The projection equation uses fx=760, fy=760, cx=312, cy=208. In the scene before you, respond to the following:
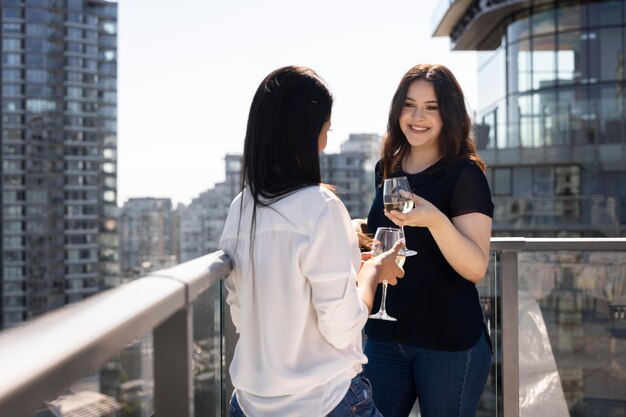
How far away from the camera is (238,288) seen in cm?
196

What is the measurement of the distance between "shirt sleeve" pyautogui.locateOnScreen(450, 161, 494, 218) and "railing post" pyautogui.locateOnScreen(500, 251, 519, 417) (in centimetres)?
112

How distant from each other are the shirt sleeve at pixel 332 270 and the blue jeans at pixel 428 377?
853 mm

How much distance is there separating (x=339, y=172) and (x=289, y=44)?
21.2 meters

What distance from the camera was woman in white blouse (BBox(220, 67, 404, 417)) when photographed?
69.3 inches

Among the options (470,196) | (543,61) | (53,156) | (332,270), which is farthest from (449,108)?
(53,156)

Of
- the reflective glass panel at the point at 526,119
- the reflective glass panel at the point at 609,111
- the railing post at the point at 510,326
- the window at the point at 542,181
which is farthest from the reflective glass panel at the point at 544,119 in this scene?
the railing post at the point at 510,326

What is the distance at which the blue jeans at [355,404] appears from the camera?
1.84m

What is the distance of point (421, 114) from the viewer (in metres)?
2.66

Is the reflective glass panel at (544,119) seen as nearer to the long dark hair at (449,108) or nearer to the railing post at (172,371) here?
the long dark hair at (449,108)

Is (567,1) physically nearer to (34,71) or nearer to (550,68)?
(550,68)

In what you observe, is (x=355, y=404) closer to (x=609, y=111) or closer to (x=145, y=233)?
(x=609, y=111)

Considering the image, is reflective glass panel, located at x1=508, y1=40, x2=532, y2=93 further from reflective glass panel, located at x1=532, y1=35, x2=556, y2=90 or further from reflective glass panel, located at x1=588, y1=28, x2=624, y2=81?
reflective glass panel, located at x1=588, y1=28, x2=624, y2=81

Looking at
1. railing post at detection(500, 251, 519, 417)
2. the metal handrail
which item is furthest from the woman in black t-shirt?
the metal handrail

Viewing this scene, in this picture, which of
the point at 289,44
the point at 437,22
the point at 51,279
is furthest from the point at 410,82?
the point at 289,44
